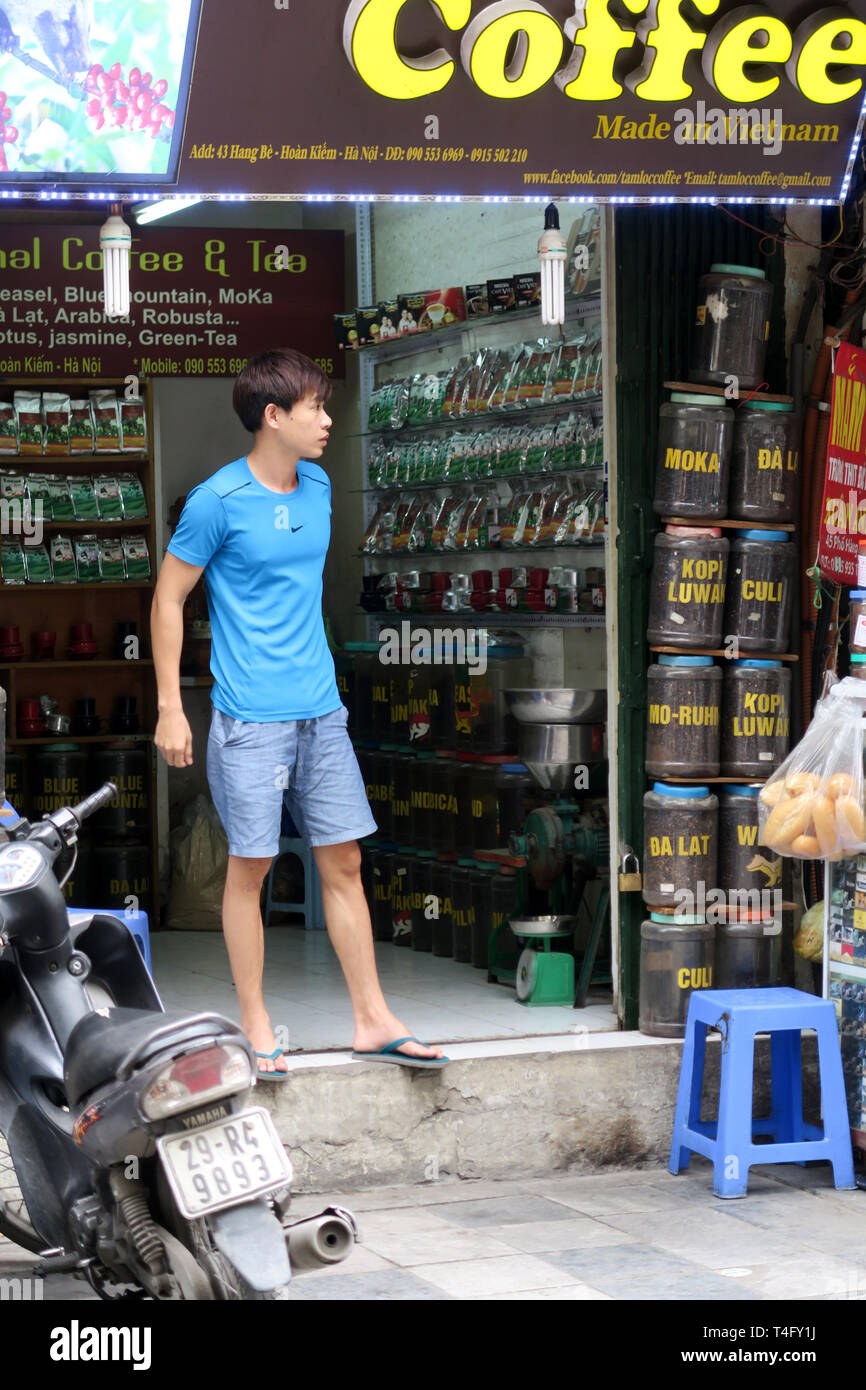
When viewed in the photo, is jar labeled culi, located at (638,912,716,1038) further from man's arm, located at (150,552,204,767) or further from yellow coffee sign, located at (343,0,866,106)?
yellow coffee sign, located at (343,0,866,106)

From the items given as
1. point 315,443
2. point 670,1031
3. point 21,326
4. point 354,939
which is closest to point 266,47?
point 315,443

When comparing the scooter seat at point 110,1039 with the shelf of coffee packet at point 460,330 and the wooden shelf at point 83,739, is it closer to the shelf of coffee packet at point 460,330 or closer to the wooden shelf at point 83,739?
the shelf of coffee packet at point 460,330

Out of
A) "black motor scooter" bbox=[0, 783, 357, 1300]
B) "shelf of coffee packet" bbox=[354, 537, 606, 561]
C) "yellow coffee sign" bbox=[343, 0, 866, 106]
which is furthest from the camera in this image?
"shelf of coffee packet" bbox=[354, 537, 606, 561]

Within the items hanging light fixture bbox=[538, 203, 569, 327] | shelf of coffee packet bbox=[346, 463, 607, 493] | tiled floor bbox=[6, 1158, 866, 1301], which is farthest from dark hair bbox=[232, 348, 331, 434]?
tiled floor bbox=[6, 1158, 866, 1301]

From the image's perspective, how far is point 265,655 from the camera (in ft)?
16.2

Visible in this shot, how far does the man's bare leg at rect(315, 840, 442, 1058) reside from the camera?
507cm

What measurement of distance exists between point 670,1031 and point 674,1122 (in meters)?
0.27

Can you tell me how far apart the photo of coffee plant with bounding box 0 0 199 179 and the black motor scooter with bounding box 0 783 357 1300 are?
5.81ft

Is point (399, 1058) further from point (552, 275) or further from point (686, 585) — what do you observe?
point (552, 275)

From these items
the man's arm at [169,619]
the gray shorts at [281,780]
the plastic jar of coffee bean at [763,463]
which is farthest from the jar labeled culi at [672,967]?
the man's arm at [169,619]

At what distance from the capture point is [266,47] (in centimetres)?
461

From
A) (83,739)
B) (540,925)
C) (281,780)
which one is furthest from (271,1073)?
(83,739)

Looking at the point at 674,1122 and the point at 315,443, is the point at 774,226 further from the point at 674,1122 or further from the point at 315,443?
the point at 674,1122

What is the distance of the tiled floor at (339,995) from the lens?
5.56 metres
